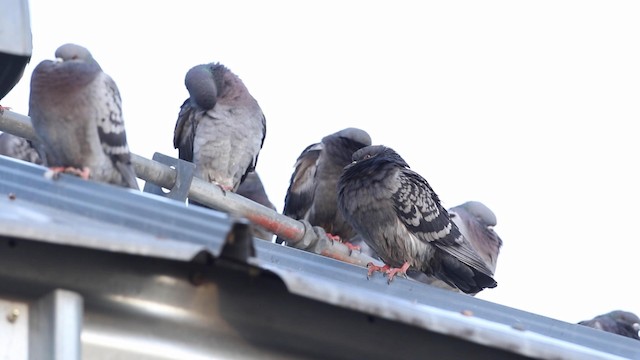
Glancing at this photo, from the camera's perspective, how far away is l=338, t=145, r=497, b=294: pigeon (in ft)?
31.7

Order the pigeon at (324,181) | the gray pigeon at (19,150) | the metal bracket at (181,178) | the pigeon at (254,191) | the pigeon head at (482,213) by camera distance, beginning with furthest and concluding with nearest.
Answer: the pigeon at (254,191) < the pigeon head at (482,213) < the gray pigeon at (19,150) < the pigeon at (324,181) < the metal bracket at (181,178)

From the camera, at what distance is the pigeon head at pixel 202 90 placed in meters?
11.5

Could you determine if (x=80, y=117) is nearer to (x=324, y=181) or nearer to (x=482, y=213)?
(x=324, y=181)

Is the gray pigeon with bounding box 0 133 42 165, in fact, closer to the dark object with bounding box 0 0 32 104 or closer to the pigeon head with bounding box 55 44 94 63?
the pigeon head with bounding box 55 44 94 63

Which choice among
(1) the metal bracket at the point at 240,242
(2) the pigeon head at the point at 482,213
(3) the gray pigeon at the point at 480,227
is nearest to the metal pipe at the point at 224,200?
(3) the gray pigeon at the point at 480,227

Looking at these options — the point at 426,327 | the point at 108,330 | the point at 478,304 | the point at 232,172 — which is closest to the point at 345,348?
the point at 426,327

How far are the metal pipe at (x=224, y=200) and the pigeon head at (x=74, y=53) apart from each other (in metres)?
0.86

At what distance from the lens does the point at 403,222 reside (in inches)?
384

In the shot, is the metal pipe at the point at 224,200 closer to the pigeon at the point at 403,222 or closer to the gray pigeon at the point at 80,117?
the pigeon at the point at 403,222

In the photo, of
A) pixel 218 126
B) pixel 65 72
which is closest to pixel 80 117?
pixel 65 72

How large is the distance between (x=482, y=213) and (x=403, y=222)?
13.2 ft

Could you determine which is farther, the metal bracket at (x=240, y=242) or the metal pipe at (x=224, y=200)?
the metal pipe at (x=224, y=200)

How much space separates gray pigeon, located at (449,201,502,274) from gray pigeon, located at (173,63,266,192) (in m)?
2.52

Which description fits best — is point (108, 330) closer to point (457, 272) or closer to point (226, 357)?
point (226, 357)
